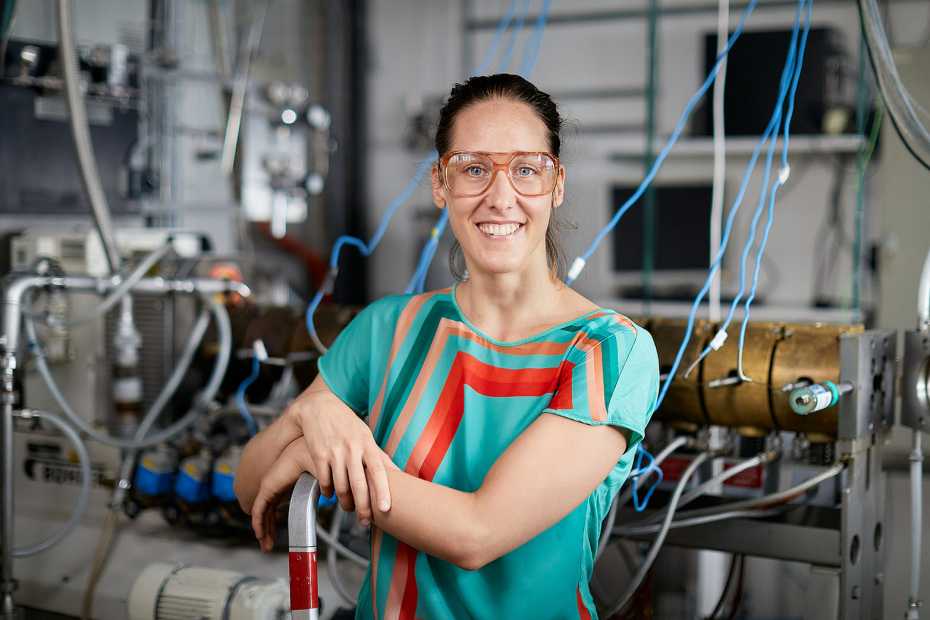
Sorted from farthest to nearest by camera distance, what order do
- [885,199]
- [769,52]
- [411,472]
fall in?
[769,52] → [885,199] → [411,472]

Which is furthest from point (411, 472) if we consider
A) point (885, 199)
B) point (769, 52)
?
point (769, 52)

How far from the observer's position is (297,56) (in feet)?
15.0

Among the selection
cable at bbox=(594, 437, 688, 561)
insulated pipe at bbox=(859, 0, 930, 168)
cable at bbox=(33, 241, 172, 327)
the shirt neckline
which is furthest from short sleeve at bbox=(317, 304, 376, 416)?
cable at bbox=(33, 241, 172, 327)

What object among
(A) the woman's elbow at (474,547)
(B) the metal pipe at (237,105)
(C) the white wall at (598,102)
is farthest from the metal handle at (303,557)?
(B) the metal pipe at (237,105)

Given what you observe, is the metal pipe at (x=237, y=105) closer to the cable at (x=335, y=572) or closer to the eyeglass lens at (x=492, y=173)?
the cable at (x=335, y=572)

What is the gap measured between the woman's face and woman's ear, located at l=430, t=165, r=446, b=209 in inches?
1.9

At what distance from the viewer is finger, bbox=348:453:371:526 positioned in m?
1.04

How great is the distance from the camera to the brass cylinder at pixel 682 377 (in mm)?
1717

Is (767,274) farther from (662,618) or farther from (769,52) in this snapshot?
(662,618)

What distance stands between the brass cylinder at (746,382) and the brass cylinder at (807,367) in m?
0.01

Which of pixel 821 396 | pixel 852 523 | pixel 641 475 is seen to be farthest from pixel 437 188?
pixel 852 523

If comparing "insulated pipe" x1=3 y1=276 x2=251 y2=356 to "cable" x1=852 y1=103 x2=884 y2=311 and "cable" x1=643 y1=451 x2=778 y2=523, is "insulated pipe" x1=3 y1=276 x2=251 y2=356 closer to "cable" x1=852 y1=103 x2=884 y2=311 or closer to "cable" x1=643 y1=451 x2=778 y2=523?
"cable" x1=643 y1=451 x2=778 y2=523

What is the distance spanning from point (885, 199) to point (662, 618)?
174cm

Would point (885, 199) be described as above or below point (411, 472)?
above
